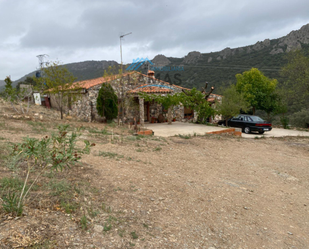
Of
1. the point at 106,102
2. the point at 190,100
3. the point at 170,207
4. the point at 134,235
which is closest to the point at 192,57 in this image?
the point at 190,100

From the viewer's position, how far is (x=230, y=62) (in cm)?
3684

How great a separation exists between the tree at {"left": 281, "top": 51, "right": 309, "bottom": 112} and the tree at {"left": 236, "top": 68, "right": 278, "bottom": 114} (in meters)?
1.63

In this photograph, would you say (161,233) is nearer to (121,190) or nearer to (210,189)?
(121,190)

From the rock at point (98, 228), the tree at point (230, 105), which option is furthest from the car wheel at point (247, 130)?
the rock at point (98, 228)

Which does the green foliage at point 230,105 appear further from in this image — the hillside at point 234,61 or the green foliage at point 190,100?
the hillside at point 234,61

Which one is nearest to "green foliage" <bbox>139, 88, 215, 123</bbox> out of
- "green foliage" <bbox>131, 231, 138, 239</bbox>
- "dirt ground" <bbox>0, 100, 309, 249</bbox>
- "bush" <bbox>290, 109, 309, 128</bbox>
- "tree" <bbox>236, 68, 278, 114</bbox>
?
"tree" <bbox>236, 68, 278, 114</bbox>

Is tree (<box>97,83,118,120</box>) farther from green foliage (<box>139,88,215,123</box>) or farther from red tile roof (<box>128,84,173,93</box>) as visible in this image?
green foliage (<box>139,88,215,123</box>)

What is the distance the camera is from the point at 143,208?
10.7ft

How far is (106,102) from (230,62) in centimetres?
2816

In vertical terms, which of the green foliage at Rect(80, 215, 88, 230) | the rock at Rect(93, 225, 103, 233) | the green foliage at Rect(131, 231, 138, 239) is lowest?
the green foliage at Rect(131, 231, 138, 239)

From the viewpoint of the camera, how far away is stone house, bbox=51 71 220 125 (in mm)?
14641

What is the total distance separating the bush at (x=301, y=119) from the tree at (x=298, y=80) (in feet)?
5.66

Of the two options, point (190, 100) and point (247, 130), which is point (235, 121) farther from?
point (190, 100)

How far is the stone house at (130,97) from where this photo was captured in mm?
14641
